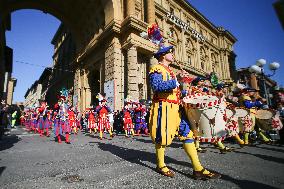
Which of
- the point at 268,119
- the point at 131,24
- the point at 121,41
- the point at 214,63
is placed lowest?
the point at 268,119

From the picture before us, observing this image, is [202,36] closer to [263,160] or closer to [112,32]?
[112,32]

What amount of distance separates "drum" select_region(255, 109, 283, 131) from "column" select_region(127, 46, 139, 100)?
37.5ft

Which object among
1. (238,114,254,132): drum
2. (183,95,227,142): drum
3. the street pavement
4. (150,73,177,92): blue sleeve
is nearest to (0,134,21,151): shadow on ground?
the street pavement

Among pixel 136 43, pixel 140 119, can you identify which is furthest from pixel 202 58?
pixel 140 119

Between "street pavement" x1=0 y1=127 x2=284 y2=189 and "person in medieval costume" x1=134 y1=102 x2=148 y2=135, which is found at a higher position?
"person in medieval costume" x1=134 y1=102 x2=148 y2=135

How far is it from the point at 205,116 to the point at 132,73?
48.1ft

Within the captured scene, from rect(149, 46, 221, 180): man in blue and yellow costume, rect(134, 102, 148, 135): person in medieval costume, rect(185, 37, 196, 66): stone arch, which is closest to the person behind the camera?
rect(149, 46, 221, 180): man in blue and yellow costume

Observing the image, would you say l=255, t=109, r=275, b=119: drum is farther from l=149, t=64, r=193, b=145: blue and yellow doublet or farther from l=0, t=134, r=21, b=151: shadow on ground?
l=0, t=134, r=21, b=151: shadow on ground

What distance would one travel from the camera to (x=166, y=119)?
→ 3.34m

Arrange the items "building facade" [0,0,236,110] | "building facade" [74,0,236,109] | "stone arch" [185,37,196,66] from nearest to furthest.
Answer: "building facade" [74,0,236,109] → "building facade" [0,0,236,110] → "stone arch" [185,37,196,66]

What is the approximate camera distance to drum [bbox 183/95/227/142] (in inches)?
133

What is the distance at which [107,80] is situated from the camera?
63.6ft

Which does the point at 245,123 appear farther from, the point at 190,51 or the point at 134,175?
the point at 190,51

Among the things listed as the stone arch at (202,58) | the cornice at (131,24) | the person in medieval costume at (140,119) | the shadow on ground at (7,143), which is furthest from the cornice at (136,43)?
the stone arch at (202,58)
